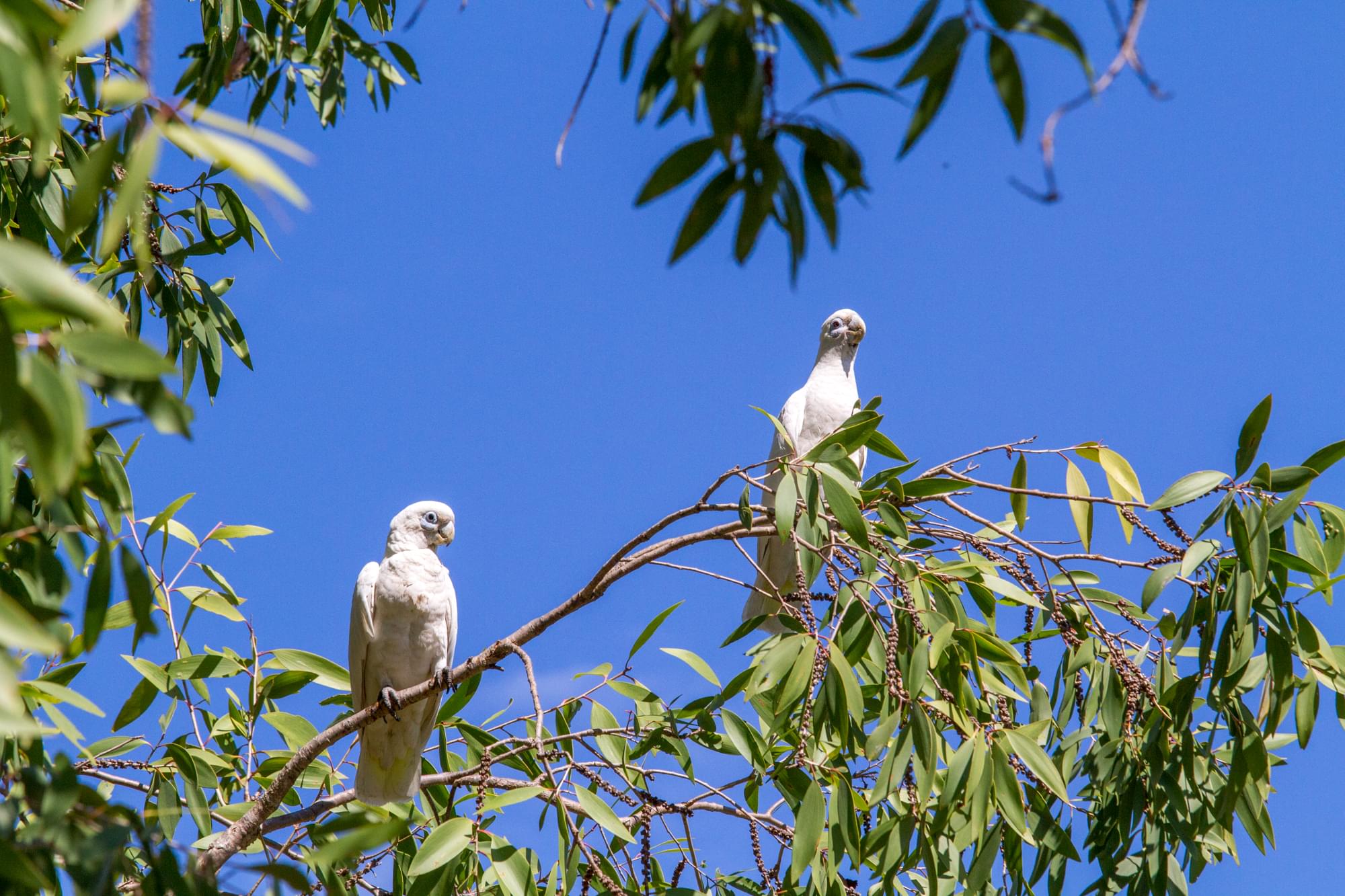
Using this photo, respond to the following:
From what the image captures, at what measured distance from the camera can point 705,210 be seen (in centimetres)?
99

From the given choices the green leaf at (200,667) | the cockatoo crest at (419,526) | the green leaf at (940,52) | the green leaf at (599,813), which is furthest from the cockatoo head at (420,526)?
the green leaf at (940,52)

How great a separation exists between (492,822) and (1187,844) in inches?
61.6

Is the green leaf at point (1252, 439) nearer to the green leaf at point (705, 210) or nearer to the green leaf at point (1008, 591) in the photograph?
the green leaf at point (1008, 591)

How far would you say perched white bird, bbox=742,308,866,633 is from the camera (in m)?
3.81

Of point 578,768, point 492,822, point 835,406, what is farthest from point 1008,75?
point 835,406

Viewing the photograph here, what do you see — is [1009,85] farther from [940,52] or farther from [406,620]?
[406,620]

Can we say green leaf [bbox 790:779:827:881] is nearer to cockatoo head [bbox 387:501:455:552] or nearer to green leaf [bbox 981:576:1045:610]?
green leaf [bbox 981:576:1045:610]

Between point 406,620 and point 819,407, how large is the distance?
155 cm

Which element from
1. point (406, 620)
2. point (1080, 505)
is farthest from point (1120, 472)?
point (406, 620)

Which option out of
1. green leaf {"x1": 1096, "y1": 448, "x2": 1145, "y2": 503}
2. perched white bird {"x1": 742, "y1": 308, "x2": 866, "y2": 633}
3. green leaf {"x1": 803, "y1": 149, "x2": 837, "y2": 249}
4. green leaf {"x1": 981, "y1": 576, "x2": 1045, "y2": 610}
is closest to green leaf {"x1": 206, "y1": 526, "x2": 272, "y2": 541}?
perched white bird {"x1": 742, "y1": 308, "x2": 866, "y2": 633}

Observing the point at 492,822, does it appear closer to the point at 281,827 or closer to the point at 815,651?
the point at 281,827

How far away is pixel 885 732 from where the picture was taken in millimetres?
1972

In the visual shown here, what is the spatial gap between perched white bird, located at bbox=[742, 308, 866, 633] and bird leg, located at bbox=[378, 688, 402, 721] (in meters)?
1.10

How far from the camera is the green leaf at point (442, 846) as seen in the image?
2.09m
